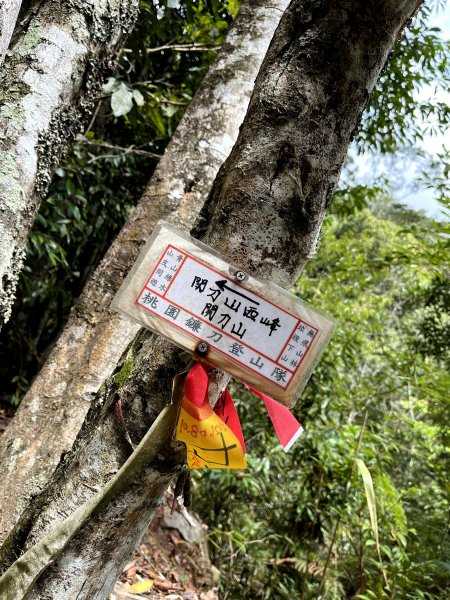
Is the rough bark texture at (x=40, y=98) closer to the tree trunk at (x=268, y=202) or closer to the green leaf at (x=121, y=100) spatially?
the tree trunk at (x=268, y=202)

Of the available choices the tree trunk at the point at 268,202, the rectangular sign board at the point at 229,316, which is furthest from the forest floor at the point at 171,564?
the rectangular sign board at the point at 229,316

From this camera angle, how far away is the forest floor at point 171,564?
2.02m

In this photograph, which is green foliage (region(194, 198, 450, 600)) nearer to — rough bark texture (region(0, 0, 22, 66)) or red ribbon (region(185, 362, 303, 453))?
red ribbon (region(185, 362, 303, 453))

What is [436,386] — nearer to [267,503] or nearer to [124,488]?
[267,503]

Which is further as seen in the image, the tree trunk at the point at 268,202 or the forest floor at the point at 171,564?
the forest floor at the point at 171,564

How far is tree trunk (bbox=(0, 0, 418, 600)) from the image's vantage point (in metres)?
0.85

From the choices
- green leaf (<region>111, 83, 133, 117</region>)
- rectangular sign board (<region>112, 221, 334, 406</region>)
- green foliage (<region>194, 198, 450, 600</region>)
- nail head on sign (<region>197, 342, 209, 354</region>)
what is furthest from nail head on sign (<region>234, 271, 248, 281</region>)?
green foliage (<region>194, 198, 450, 600</region>)

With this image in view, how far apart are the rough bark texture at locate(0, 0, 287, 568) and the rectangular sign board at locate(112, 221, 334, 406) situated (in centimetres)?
87

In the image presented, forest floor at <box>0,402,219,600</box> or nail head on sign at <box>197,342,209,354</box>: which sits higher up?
nail head on sign at <box>197,342,209,354</box>

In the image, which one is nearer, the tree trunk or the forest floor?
the tree trunk

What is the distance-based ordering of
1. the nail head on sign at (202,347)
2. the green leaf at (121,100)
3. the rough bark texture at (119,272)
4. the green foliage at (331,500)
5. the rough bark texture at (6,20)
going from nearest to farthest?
the nail head on sign at (202,347)
the rough bark texture at (6,20)
the rough bark texture at (119,272)
the green leaf at (121,100)
the green foliage at (331,500)

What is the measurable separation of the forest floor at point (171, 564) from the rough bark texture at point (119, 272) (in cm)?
69

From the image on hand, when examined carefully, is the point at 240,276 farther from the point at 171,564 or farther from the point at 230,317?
the point at 171,564

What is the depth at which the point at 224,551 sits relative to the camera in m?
2.82
